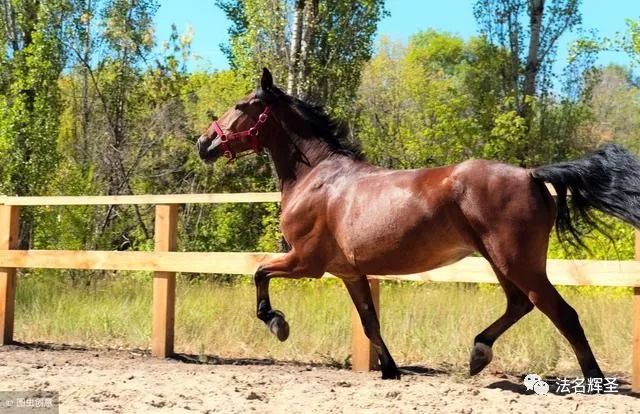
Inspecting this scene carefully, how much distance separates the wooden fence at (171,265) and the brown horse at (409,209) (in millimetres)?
481

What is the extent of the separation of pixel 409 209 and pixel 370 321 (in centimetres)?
109

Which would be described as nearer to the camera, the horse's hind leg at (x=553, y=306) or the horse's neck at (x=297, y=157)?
the horse's hind leg at (x=553, y=306)

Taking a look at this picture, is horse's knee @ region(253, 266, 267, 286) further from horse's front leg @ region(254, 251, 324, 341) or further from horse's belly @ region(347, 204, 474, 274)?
horse's belly @ region(347, 204, 474, 274)

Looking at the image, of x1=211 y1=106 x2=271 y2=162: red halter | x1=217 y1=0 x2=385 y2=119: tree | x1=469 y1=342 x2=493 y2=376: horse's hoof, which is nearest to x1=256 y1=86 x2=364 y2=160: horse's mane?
x1=211 y1=106 x2=271 y2=162: red halter

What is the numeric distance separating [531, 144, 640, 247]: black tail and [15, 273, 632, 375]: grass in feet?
4.59

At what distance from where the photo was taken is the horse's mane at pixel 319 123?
5.68 m

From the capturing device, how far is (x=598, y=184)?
451cm

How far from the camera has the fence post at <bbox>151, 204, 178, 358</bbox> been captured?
6.59 metres

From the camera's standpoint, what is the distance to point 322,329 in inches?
259

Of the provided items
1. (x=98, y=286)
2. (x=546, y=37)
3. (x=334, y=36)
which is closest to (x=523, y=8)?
(x=546, y=37)

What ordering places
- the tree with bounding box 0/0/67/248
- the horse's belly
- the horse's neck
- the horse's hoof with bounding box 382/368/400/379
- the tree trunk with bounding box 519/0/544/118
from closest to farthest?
the horse's belly, the horse's hoof with bounding box 382/368/400/379, the horse's neck, the tree with bounding box 0/0/67/248, the tree trunk with bounding box 519/0/544/118

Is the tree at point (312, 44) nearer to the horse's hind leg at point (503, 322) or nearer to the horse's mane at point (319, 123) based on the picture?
the horse's mane at point (319, 123)

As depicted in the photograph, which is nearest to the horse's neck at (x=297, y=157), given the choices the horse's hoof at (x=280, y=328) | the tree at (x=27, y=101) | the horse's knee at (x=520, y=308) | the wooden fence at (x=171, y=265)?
the wooden fence at (x=171, y=265)

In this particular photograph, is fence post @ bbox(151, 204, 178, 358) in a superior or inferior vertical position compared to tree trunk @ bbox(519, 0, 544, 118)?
inferior
